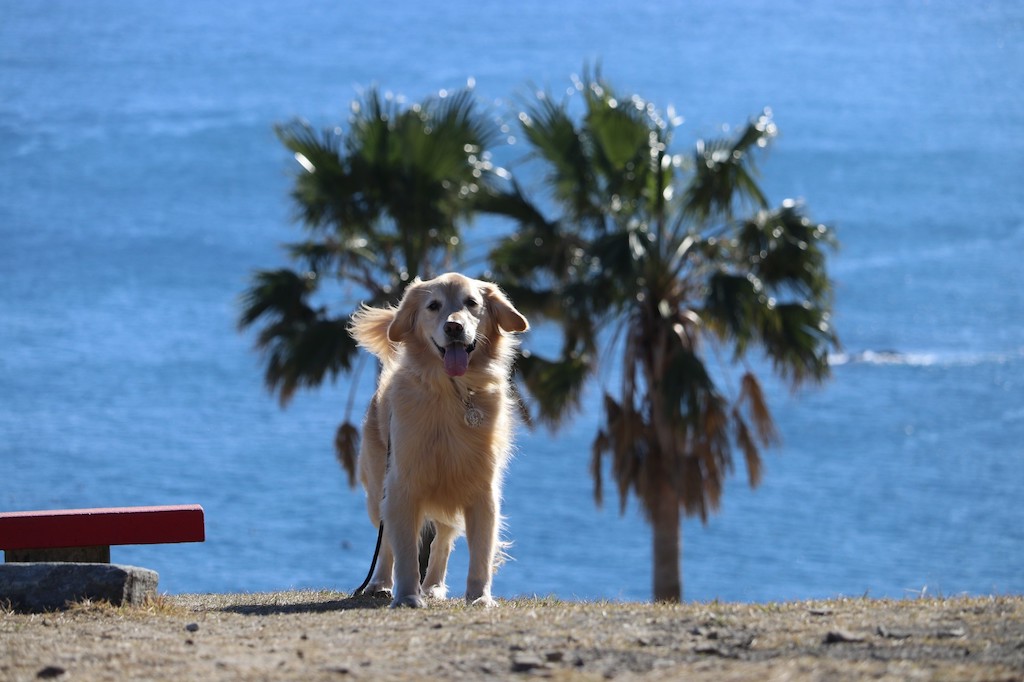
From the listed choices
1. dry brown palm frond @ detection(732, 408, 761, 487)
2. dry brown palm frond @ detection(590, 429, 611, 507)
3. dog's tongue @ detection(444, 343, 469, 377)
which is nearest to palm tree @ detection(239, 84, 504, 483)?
dry brown palm frond @ detection(590, 429, 611, 507)

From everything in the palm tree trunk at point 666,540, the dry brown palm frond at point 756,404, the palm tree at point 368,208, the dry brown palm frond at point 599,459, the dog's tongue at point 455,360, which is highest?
the palm tree at point 368,208

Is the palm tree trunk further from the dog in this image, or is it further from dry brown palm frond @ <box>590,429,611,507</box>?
the dog

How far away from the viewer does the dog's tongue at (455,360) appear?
25.3ft

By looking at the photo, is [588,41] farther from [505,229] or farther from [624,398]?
[624,398]

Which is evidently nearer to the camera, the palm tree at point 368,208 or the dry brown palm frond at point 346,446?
the dry brown palm frond at point 346,446

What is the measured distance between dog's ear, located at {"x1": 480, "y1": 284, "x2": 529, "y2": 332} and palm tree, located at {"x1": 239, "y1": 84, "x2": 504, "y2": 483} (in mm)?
10695

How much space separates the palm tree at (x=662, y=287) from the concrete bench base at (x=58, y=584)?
11.0 m

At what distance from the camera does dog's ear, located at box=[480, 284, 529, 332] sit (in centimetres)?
801

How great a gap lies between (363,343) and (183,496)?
3581cm

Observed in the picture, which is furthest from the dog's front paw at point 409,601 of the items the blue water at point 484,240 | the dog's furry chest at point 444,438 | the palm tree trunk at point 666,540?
the palm tree trunk at point 666,540

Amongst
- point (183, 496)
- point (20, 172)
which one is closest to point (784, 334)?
point (183, 496)

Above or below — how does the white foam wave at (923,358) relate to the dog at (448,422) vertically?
above

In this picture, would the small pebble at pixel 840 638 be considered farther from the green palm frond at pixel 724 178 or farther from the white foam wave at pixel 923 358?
the white foam wave at pixel 923 358

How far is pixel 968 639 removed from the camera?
567 centimetres
